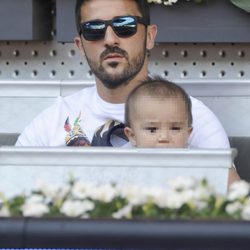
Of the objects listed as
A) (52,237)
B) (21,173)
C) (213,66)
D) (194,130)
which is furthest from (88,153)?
(213,66)

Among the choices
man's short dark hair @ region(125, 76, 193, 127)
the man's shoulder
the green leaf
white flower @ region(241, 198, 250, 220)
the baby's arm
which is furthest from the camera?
the green leaf

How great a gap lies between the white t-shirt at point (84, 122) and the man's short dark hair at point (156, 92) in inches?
5.9

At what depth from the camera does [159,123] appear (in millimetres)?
2062

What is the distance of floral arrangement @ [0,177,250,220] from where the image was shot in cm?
123

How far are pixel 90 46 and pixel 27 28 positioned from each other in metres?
0.67

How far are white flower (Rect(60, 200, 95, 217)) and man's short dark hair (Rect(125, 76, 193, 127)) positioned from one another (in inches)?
34.4

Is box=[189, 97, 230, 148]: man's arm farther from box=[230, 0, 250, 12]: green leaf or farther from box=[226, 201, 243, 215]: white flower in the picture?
box=[226, 201, 243, 215]: white flower

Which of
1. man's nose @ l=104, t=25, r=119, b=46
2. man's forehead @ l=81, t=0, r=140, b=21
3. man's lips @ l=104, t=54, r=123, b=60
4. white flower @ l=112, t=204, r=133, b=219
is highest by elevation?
man's forehead @ l=81, t=0, r=140, b=21

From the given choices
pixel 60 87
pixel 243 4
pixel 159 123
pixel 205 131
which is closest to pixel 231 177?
pixel 159 123

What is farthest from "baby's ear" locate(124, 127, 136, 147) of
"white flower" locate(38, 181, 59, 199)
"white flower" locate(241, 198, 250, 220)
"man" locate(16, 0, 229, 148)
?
"white flower" locate(241, 198, 250, 220)

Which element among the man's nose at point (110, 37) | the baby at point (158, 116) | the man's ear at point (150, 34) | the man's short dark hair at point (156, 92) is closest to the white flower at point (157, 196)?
the baby at point (158, 116)

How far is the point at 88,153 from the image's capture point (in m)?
1.47

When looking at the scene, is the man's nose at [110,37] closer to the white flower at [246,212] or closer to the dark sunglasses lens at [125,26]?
the dark sunglasses lens at [125,26]

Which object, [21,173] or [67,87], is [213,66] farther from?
[21,173]
